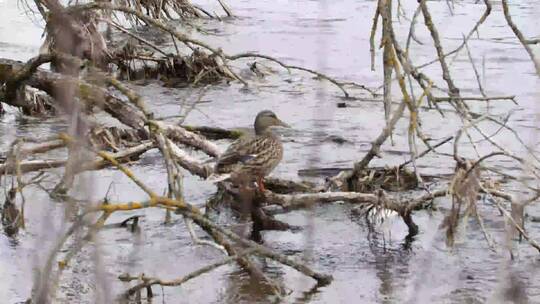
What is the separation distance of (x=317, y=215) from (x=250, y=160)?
2.19ft

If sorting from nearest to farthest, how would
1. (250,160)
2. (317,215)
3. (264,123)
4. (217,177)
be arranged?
(217,177), (250,160), (317,215), (264,123)

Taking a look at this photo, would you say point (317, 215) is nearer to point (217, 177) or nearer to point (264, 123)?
point (217, 177)

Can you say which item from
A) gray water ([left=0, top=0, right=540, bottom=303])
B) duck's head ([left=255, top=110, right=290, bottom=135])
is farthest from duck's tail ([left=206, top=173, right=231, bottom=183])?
duck's head ([left=255, top=110, right=290, bottom=135])

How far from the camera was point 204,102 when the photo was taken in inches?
473

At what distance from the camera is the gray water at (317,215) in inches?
244

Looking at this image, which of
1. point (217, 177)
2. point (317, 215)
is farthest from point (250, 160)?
point (317, 215)

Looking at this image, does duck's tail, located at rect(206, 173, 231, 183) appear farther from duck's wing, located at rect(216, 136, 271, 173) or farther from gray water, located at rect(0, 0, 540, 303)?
gray water, located at rect(0, 0, 540, 303)

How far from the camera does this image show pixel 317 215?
7719mm

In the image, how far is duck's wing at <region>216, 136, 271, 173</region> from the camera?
24.0ft

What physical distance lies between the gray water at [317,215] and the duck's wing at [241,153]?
517 mm

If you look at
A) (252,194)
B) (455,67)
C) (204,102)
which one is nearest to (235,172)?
(252,194)

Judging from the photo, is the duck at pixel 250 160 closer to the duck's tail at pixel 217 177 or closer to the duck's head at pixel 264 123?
the duck's tail at pixel 217 177

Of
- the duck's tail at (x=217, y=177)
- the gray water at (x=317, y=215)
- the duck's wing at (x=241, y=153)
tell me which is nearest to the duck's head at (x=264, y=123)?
the gray water at (x=317, y=215)

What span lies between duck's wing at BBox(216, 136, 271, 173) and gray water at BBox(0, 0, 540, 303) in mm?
517
